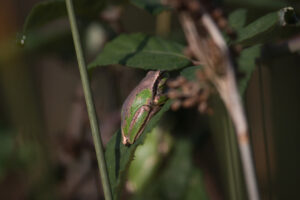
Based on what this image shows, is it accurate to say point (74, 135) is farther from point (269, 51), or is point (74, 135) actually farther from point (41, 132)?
point (269, 51)

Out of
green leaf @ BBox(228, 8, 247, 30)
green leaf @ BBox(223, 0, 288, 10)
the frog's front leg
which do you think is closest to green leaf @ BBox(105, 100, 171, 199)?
the frog's front leg

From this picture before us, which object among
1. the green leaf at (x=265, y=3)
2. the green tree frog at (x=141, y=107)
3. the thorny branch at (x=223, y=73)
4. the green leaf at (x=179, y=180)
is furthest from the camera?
the green leaf at (x=179, y=180)

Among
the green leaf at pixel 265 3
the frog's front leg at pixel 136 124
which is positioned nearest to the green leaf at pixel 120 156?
the frog's front leg at pixel 136 124

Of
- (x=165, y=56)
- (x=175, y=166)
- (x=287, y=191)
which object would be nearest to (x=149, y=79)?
(x=165, y=56)

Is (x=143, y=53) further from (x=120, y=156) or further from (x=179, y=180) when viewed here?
(x=179, y=180)

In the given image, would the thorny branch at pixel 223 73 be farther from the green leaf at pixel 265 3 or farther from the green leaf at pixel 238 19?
the green leaf at pixel 265 3

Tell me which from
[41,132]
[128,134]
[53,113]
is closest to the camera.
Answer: [128,134]

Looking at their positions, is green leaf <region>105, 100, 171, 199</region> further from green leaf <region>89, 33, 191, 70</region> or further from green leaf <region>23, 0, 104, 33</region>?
green leaf <region>23, 0, 104, 33</region>

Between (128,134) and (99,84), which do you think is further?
(99,84)
